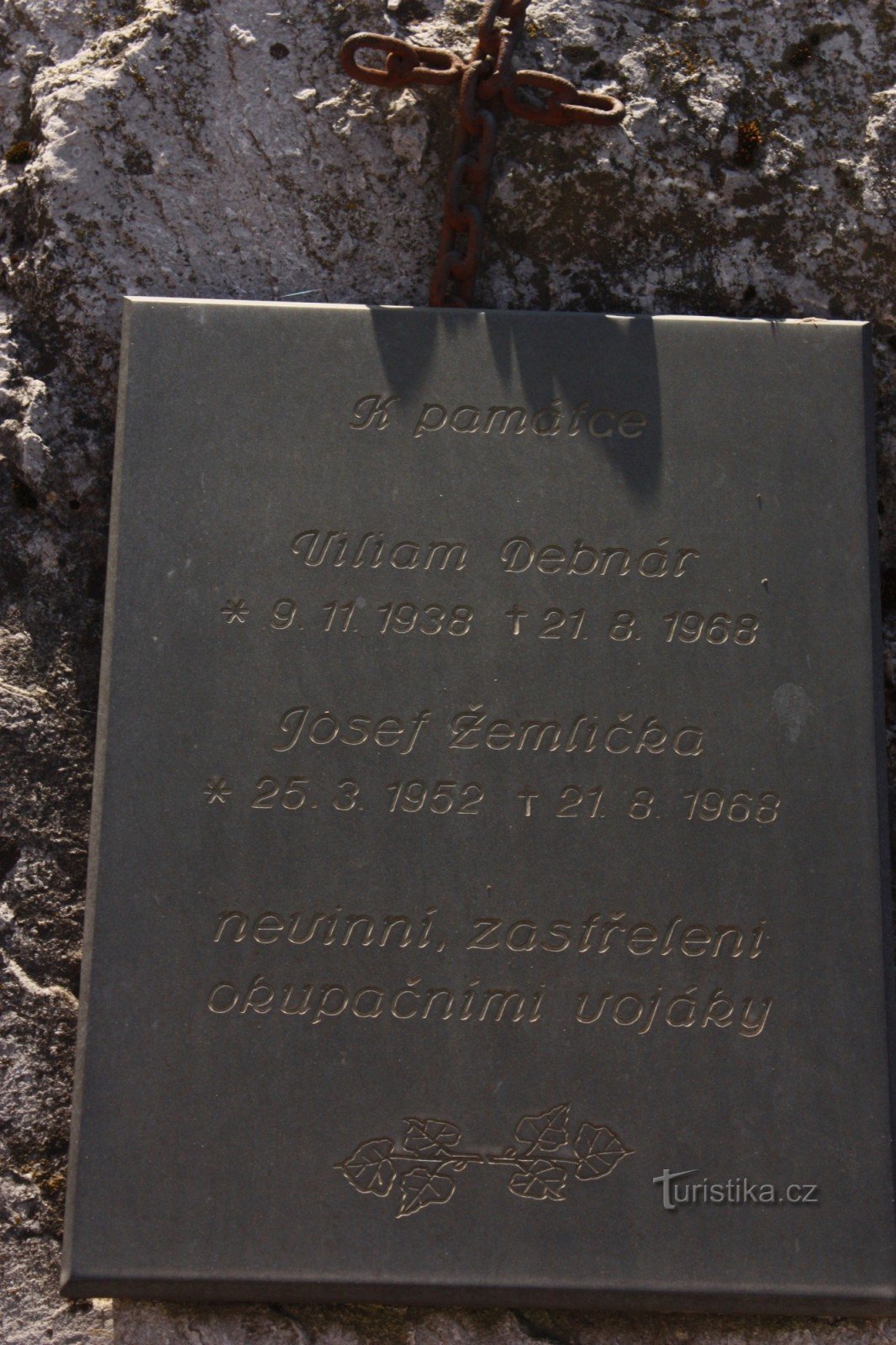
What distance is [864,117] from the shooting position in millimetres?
2072

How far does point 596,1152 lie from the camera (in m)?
1.66

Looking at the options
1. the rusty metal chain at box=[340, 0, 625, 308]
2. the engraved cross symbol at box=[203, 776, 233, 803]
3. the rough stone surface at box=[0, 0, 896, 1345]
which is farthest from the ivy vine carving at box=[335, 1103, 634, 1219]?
the rusty metal chain at box=[340, 0, 625, 308]

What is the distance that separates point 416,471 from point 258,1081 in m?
1.05

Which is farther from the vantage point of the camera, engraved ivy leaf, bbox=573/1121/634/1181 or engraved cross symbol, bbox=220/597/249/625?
engraved cross symbol, bbox=220/597/249/625

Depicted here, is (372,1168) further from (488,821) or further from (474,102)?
(474,102)

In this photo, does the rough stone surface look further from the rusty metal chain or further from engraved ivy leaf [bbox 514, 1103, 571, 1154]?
engraved ivy leaf [bbox 514, 1103, 571, 1154]

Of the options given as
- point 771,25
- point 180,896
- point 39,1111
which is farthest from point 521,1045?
point 771,25

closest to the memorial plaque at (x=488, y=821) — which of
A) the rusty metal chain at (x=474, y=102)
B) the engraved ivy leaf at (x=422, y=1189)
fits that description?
the engraved ivy leaf at (x=422, y=1189)

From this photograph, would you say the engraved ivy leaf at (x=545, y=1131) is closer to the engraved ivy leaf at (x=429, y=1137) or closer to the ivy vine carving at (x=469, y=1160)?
the ivy vine carving at (x=469, y=1160)

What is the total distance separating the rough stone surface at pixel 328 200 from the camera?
1.99 metres

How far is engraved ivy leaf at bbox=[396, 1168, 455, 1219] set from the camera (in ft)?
5.40

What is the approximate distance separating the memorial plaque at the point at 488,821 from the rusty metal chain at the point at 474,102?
0.44 ft

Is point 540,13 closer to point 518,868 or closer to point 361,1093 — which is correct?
point 518,868
